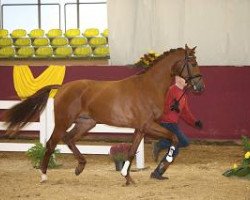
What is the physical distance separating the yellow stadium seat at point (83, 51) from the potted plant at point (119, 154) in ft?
35.0

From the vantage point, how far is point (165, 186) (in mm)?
6980

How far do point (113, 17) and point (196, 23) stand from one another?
1846 millimetres

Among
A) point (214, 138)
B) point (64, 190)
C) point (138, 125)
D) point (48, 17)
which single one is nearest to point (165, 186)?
point (138, 125)

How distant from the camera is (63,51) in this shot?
62.3ft

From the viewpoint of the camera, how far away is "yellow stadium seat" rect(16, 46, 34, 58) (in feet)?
63.1

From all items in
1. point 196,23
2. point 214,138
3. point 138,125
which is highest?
point 196,23

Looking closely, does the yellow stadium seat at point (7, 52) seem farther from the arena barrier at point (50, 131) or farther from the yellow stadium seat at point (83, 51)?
the arena barrier at point (50, 131)

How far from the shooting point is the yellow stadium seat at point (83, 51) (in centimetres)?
1870

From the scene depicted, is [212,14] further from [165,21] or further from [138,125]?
[138,125]

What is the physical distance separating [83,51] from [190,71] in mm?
11963

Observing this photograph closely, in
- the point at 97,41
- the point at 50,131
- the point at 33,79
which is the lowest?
the point at 50,131

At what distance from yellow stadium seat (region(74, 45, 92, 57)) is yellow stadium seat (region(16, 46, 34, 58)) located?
1.64 metres

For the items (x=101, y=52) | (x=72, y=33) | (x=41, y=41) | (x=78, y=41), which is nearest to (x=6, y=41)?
(x=41, y=41)

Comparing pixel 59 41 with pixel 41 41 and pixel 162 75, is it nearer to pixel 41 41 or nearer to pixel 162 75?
pixel 41 41
